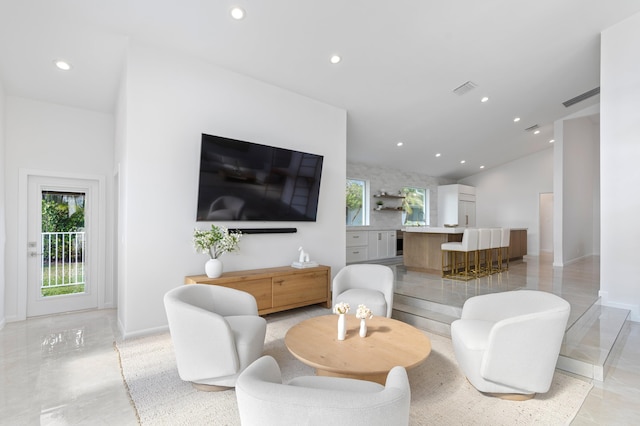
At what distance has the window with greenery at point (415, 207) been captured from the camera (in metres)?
9.38

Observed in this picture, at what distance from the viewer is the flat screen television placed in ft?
12.7

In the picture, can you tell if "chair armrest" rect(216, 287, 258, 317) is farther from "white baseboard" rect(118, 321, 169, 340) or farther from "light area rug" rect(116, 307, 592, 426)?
"white baseboard" rect(118, 321, 169, 340)

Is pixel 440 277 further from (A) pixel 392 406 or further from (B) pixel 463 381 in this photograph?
(A) pixel 392 406

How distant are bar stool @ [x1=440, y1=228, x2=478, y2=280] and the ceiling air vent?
2.40 meters

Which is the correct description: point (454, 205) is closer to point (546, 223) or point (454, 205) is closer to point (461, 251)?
point (546, 223)

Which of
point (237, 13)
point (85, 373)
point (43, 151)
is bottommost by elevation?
point (85, 373)

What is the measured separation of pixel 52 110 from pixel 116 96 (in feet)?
2.97

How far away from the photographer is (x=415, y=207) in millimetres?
9742

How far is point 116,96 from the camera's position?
4.42 metres

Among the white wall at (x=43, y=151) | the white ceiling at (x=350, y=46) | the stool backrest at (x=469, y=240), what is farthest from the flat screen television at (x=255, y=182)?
the stool backrest at (x=469, y=240)

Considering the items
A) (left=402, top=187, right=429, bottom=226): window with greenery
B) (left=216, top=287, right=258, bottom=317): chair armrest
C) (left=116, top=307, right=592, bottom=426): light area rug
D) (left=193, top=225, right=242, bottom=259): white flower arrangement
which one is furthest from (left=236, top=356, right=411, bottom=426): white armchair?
(left=402, top=187, right=429, bottom=226): window with greenery

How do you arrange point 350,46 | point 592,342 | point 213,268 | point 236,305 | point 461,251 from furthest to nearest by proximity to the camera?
point 461,251 → point 350,46 → point 213,268 → point 592,342 → point 236,305

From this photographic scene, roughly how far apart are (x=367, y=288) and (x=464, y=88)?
3757 mm

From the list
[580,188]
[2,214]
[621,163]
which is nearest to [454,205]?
[580,188]
